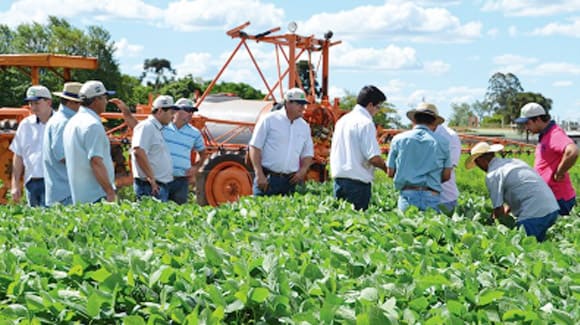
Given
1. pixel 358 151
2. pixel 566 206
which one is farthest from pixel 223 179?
pixel 566 206

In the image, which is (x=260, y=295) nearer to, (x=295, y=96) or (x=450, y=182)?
(x=450, y=182)

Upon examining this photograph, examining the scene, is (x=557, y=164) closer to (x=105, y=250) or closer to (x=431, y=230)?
(x=431, y=230)

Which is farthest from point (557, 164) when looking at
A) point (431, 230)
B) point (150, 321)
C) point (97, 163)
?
point (150, 321)

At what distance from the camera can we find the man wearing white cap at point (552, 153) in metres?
7.53

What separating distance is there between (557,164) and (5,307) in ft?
19.5

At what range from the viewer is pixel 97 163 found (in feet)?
20.4

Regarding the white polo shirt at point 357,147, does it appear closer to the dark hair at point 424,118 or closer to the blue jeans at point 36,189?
the dark hair at point 424,118

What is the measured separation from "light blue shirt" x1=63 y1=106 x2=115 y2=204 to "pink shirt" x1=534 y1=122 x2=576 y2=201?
4269 millimetres

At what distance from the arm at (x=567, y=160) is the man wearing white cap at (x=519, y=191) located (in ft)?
3.44

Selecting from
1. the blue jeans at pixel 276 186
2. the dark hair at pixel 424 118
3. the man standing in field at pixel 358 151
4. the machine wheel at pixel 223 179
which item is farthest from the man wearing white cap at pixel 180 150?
the machine wheel at pixel 223 179

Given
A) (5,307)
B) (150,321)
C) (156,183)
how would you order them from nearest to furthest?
(150,321) → (5,307) → (156,183)

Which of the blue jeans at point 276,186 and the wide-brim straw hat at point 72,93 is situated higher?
the wide-brim straw hat at point 72,93

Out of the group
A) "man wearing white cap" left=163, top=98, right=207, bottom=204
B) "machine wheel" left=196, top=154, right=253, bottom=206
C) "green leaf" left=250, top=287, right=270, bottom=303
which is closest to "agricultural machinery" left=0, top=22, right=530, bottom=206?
"machine wheel" left=196, top=154, right=253, bottom=206

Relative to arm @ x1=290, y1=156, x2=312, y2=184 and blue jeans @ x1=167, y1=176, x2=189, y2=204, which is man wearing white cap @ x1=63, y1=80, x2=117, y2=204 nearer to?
blue jeans @ x1=167, y1=176, x2=189, y2=204
